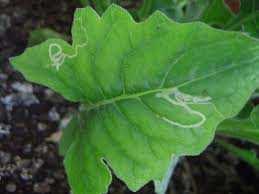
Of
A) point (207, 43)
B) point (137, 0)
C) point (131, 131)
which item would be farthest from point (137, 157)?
point (137, 0)

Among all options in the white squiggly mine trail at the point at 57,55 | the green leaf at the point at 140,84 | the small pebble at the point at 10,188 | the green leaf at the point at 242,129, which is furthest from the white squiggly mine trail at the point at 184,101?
the small pebble at the point at 10,188

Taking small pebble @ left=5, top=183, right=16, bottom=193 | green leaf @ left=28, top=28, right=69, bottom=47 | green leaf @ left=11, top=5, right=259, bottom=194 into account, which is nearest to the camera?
green leaf @ left=11, top=5, right=259, bottom=194

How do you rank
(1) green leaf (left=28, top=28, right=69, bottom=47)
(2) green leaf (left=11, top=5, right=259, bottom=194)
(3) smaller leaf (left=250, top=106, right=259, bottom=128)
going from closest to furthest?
(2) green leaf (left=11, top=5, right=259, bottom=194), (3) smaller leaf (left=250, top=106, right=259, bottom=128), (1) green leaf (left=28, top=28, right=69, bottom=47)

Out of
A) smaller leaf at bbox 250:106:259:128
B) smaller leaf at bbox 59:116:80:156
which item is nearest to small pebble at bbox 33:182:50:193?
smaller leaf at bbox 59:116:80:156

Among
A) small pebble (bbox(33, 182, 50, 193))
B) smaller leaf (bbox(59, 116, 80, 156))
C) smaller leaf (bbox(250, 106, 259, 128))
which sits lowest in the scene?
small pebble (bbox(33, 182, 50, 193))

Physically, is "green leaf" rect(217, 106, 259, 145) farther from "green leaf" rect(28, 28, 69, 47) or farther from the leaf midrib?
"green leaf" rect(28, 28, 69, 47)

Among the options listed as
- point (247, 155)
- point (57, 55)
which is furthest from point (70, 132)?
point (247, 155)

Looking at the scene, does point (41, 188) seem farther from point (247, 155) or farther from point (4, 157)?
point (247, 155)
